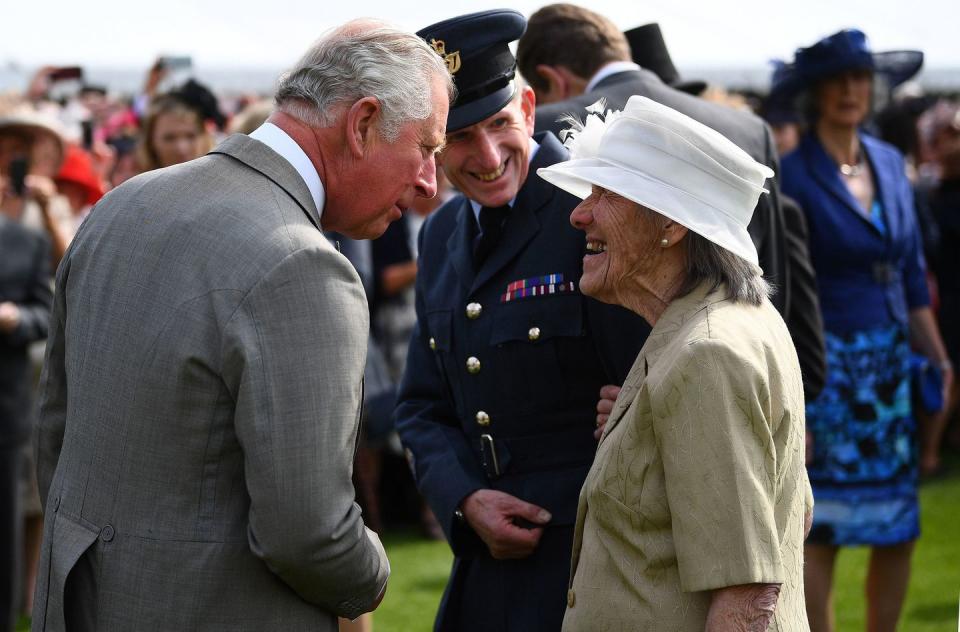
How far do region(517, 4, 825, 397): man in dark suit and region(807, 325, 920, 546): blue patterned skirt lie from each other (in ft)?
2.50

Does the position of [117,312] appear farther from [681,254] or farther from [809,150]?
[809,150]

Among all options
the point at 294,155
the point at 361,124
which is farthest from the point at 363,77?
the point at 294,155

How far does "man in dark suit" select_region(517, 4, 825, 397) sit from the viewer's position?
3824mm

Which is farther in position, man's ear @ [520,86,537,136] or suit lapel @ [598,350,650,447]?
man's ear @ [520,86,537,136]

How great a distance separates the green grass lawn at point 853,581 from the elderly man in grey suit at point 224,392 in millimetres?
3856

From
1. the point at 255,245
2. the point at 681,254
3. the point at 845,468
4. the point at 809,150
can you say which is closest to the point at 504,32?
the point at 681,254

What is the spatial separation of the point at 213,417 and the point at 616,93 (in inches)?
83.3

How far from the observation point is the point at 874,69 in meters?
5.39

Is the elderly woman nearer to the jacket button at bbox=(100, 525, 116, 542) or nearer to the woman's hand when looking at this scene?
the woman's hand

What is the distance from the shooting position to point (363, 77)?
98.0 inches

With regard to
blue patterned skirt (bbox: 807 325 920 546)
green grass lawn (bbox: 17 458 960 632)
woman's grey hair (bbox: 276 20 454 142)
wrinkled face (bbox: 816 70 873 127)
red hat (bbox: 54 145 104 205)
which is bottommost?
green grass lawn (bbox: 17 458 960 632)

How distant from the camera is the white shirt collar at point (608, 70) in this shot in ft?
13.9

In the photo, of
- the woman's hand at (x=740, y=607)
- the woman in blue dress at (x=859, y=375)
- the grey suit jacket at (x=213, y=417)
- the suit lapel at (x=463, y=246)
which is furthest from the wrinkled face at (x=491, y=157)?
the woman in blue dress at (x=859, y=375)

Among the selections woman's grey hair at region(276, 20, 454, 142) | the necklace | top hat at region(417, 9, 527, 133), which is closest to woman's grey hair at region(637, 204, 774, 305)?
woman's grey hair at region(276, 20, 454, 142)
